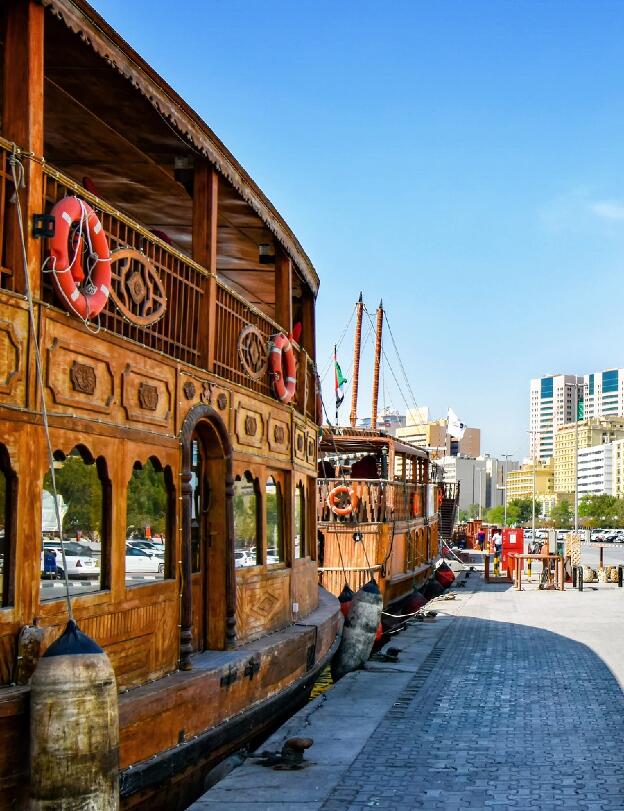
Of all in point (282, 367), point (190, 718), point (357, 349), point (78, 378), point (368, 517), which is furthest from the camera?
point (357, 349)

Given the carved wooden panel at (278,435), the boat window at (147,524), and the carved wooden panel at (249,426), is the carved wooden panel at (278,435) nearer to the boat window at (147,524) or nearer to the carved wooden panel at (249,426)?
the carved wooden panel at (249,426)

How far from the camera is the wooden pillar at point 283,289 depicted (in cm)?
1170

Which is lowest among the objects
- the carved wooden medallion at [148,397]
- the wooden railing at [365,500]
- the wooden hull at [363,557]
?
the wooden hull at [363,557]

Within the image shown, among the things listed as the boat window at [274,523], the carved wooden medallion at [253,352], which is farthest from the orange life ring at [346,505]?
the carved wooden medallion at [253,352]

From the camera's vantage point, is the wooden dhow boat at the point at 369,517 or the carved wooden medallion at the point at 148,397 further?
the wooden dhow boat at the point at 369,517

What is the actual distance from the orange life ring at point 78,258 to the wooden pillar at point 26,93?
13 centimetres

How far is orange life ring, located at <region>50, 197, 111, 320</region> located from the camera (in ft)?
18.9

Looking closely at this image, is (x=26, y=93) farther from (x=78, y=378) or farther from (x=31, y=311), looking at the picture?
(x=78, y=378)

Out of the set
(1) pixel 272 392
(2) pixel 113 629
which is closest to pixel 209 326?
(1) pixel 272 392

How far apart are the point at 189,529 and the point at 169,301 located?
1.88m

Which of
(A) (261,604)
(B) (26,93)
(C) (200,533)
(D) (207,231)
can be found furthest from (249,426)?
(B) (26,93)

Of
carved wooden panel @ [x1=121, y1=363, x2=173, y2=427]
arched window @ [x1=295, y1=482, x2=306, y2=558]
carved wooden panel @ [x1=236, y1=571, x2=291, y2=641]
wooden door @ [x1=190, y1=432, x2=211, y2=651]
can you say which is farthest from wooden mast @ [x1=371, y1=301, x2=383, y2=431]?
carved wooden panel @ [x1=121, y1=363, x2=173, y2=427]

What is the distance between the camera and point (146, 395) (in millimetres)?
7172

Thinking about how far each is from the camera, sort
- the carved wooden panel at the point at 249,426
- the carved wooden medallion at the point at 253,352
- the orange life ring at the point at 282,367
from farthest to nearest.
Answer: the orange life ring at the point at 282,367, the carved wooden medallion at the point at 253,352, the carved wooden panel at the point at 249,426
